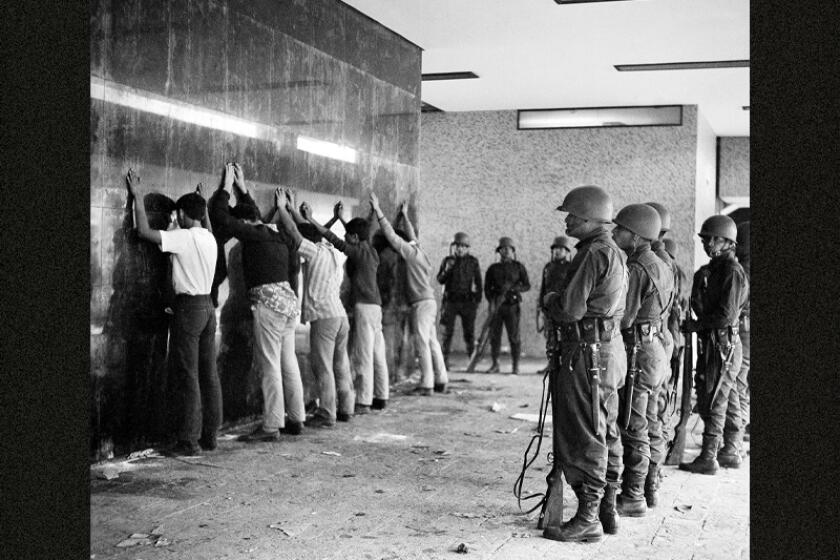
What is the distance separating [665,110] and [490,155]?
2980 mm

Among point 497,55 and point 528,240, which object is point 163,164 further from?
point 528,240

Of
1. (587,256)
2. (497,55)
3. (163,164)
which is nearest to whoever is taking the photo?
(587,256)

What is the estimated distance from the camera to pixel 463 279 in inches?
510

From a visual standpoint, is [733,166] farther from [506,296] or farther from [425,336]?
[425,336]

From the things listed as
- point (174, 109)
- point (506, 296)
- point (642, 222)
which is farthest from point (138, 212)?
point (506, 296)

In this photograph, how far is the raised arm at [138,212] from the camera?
654cm

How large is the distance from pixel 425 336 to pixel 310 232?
2.28 m

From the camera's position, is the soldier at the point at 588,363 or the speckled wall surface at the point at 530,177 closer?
the soldier at the point at 588,363

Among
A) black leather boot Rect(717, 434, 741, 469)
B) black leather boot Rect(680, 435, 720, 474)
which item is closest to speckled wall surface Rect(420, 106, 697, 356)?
black leather boot Rect(717, 434, 741, 469)

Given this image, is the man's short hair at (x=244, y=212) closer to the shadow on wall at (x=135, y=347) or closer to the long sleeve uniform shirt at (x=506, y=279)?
the shadow on wall at (x=135, y=347)

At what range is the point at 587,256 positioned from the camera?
16.6 ft

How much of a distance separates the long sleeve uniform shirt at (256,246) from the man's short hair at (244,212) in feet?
0.21

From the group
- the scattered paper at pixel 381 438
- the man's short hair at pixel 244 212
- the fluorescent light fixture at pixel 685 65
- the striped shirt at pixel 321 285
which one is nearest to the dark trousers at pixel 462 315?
the fluorescent light fixture at pixel 685 65
